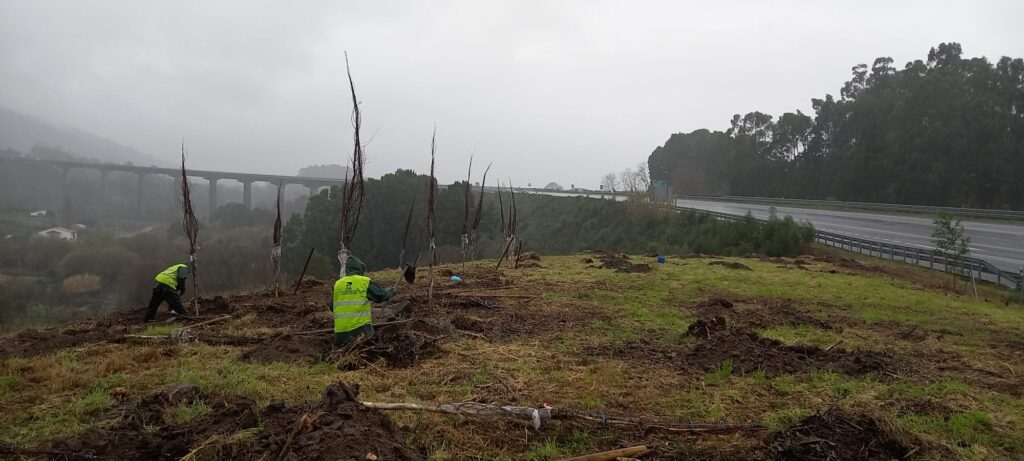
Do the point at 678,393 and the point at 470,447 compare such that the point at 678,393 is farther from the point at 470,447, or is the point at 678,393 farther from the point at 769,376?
the point at 470,447

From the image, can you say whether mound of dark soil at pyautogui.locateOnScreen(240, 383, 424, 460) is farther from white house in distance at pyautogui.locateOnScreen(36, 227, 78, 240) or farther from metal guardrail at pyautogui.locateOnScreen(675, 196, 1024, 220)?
white house in distance at pyautogui.locateOnScreen(36, 227, 78, 240)

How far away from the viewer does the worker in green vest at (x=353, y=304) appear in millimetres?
5766

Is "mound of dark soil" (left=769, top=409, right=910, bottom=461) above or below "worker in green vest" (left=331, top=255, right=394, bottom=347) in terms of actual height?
below

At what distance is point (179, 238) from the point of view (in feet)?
113

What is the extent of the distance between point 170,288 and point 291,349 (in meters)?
3.14

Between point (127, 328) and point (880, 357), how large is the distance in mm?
9681

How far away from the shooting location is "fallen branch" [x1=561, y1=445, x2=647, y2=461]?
315cm

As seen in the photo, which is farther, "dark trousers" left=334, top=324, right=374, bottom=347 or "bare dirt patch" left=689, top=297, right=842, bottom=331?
"bare dirt patch" left=689, top=297, right=842, bottom=331

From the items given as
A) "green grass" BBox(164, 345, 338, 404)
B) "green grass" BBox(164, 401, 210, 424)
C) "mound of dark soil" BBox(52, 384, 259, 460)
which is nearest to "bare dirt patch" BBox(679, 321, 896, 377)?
"green grass" BBox(164, 345, 338, 404)

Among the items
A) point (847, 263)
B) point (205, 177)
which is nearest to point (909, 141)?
point (847, 263)

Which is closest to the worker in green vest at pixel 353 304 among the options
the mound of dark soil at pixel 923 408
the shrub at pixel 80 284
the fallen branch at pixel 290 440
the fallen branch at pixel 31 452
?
the fallen branch at pixel 290 440

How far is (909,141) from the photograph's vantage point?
30.4 meters

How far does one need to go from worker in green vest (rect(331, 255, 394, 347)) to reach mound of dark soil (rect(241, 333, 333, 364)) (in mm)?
285

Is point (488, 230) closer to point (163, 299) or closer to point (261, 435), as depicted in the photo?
point (163, 299)
